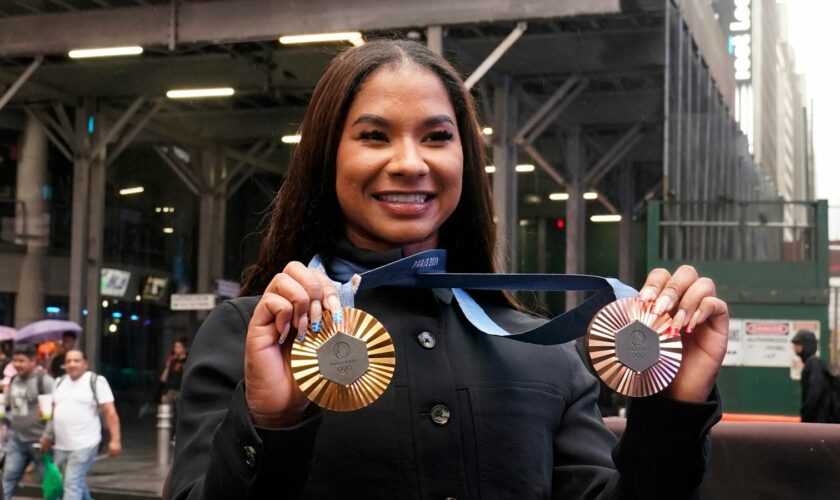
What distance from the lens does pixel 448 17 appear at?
15539mm

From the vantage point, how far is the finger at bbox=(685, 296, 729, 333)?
1.35 m

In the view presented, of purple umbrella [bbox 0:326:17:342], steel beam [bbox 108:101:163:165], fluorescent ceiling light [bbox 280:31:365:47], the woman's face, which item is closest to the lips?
the woman's face

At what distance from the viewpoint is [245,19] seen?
1669 centimetres

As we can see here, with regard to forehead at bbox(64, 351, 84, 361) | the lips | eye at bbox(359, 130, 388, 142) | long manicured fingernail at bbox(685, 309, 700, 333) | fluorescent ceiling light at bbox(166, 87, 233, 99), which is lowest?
forehead at bbox(64, 351, 84, 361)

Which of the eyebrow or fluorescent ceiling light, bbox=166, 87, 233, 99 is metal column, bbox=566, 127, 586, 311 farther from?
the eyebrow

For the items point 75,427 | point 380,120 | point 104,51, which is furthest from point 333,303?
point 104,51

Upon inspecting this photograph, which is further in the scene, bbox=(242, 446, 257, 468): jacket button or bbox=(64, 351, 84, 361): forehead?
bbox=(64, 351, 84, 361): forehead

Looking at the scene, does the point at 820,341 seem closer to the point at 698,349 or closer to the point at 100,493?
the point at 100,493

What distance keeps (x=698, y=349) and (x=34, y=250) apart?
23617 mm

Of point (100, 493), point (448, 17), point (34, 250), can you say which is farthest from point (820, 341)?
point (34, 250)

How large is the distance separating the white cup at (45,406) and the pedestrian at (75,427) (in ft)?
0.22

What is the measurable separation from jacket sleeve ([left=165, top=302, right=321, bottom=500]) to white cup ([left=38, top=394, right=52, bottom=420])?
9.80 meters

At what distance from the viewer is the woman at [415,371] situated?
4.53 feet

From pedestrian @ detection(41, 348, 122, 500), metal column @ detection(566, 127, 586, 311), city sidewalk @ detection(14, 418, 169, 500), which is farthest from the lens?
metal column @ detection(566, 127, 586, 311)
